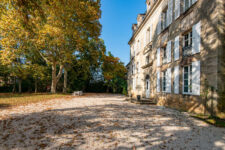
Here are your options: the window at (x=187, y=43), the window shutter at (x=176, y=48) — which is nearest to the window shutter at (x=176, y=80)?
the window shutter at (x=176, y=48)

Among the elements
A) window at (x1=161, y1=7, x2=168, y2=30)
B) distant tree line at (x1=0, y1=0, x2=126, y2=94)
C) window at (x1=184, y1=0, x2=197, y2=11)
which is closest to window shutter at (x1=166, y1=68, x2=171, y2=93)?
window at (x1=161, y1=7, x2=168, y2=30)

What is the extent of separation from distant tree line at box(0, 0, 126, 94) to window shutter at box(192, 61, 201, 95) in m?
8.15

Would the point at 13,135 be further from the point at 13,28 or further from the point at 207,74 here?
the point at 13,28

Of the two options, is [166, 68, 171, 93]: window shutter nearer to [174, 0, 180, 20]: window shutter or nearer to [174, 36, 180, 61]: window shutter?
[174, 36, 180, 61]: window shutter

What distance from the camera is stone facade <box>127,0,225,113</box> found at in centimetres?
555

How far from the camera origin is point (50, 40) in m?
13.4

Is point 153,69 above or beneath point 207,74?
above

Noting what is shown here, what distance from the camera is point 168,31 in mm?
9180

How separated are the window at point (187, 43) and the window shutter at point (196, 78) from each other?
1024 mm

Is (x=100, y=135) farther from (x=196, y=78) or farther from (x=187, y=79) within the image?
(x=187, y=79)

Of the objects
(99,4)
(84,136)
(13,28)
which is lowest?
(84,136)

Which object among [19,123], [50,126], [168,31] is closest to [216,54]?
[168,31]

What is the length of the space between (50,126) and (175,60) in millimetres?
8207

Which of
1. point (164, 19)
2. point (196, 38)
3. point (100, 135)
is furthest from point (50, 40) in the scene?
point (196, 38)
